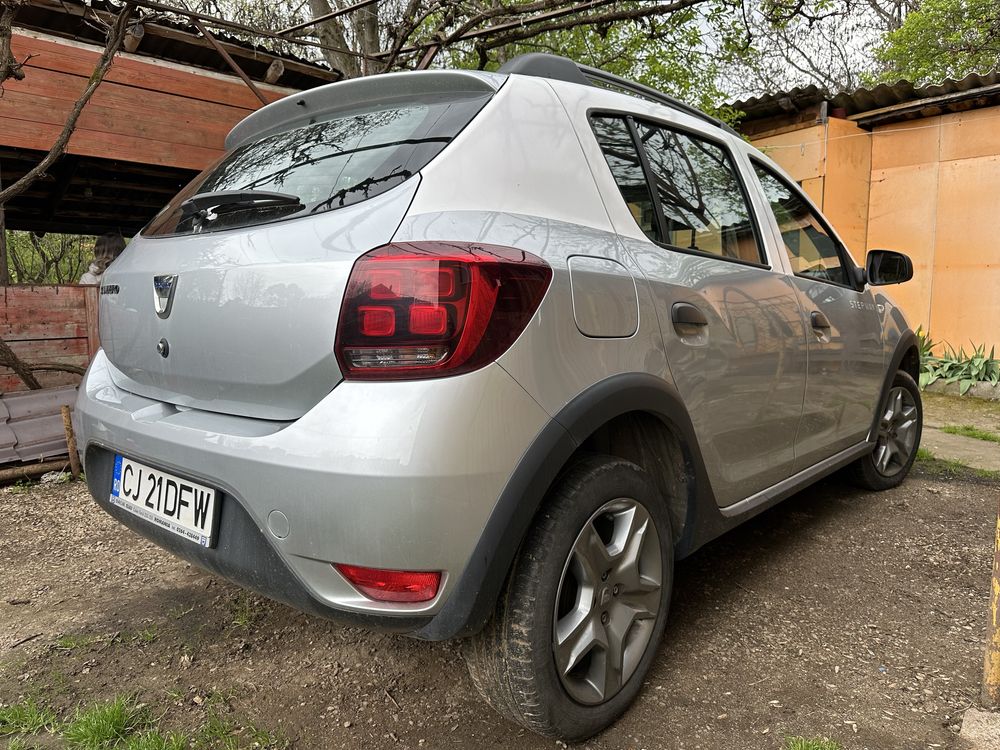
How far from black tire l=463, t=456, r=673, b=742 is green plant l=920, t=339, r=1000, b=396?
7.23 meters

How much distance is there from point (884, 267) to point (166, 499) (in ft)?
10.2

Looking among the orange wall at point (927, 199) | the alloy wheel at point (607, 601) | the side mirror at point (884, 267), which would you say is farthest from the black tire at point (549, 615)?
the orange wall at point (927, 199)

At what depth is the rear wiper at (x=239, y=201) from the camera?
5.48ft

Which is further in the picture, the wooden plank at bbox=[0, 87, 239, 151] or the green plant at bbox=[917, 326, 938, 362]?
the green plant at bbox=[917, 326, 938, 362]

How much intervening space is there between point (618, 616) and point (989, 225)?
8.22m

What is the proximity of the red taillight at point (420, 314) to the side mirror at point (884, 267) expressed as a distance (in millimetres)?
2509

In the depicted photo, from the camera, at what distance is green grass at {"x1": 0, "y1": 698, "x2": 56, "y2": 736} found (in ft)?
5.88

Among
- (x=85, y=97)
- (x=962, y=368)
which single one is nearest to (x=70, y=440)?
(x=85, y=97)

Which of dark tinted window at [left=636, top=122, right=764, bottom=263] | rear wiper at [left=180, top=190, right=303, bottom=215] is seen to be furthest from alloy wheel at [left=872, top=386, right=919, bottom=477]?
rear wiper at [left=180, top=190, right=303, bottom=215]

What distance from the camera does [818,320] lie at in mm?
2643

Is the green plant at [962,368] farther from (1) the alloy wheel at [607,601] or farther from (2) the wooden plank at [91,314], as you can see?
(2) the wooden plank at [91,314]

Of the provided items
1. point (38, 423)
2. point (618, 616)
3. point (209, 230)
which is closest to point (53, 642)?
point (209, 230)

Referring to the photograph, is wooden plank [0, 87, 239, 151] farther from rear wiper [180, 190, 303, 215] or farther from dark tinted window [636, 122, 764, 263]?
dark tinted window [636, 122, 764, 263]

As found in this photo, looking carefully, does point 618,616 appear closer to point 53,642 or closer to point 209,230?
point 209,230
